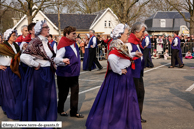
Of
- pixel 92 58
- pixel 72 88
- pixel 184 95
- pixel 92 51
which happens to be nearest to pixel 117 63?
pixel 72 88

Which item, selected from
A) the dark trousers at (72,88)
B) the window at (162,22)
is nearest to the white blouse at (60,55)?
the dark trousers at (72,88)

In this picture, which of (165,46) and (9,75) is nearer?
(9,75)

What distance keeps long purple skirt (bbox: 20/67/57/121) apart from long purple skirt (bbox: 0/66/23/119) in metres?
1.41

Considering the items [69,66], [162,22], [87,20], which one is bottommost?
[69,66]

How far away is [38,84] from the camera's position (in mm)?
4844

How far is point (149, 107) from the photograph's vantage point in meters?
6.58

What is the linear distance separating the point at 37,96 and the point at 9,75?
1806mm

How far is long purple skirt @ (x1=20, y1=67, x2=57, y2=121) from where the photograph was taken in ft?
15.7

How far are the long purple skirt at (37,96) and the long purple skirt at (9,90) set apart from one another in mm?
1406

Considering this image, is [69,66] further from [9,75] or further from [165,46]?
[165,46]

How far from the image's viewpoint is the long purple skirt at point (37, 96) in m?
4.79

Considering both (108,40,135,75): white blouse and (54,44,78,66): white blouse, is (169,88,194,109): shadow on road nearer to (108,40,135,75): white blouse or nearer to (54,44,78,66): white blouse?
(108,40,135,75): white blouse

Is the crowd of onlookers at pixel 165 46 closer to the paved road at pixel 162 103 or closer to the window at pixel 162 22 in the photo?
the paved road at pixel 162 103

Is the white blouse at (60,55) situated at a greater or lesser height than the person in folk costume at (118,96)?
greater
